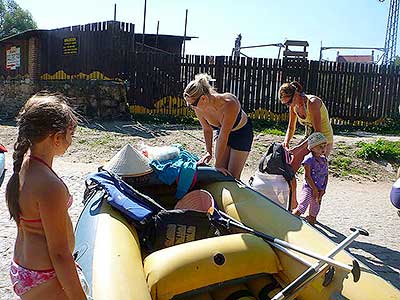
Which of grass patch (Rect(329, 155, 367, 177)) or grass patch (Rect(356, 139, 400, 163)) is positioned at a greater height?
grass patch (Rect(356, 139, 400, 163))

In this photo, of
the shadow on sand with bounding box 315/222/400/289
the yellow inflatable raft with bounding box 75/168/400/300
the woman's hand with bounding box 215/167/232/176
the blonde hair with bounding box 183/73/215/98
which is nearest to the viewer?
the yellow inflatable raft with bounding box 75/168/400/300

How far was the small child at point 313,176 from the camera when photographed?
4848mm

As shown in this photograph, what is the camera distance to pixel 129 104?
13930mm

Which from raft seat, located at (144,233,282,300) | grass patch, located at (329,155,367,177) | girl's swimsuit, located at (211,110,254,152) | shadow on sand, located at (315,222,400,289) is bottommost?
shadow on sand, located at (315,222,400,289)

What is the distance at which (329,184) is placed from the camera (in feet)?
26.7

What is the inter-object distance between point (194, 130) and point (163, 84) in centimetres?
284

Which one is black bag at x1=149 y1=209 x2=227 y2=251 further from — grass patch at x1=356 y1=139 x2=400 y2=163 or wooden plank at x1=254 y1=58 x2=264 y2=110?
wooden plank at x1=254 y1=58 x2=264 y2=110

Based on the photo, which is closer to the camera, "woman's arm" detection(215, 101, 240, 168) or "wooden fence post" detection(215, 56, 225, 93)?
"woman's arm" detection(215, 101, 240, 168)

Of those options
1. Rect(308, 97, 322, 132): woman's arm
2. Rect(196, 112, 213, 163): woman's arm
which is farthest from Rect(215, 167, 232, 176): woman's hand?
Rect(308, 97, 322, 132): woman's arm

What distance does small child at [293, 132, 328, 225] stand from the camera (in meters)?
4.85

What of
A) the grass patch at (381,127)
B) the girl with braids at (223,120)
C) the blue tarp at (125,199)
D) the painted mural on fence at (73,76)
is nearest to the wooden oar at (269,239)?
the blue tarp at (125,199)

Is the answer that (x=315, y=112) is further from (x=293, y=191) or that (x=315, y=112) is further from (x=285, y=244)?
(x=285, y=244)

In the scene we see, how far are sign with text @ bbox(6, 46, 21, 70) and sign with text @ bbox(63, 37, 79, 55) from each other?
2.36m

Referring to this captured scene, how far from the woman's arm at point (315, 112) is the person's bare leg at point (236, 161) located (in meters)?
0.85
